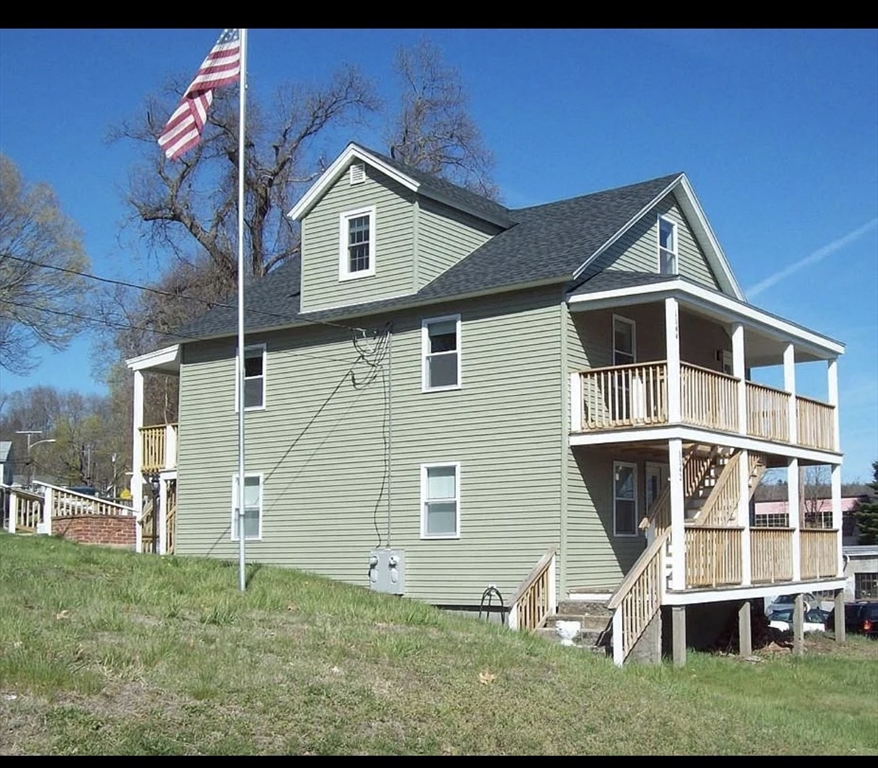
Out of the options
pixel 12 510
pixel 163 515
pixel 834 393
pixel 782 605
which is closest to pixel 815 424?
pixel 834 393

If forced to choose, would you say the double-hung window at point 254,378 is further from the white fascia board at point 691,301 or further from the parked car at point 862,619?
the parked car at point 862,619

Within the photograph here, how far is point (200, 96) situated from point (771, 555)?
13.2 m

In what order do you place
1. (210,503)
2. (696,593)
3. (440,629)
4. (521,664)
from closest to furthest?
(521,664)
(440,629)
(696,593)
(210,503)

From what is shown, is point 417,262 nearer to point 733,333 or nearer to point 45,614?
point 733,333

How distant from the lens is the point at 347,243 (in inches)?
963

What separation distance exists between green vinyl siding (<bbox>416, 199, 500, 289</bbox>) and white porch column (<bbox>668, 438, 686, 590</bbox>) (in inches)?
258

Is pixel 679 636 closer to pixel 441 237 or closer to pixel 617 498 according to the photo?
pixel 617 498

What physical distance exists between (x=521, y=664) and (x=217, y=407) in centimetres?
1454

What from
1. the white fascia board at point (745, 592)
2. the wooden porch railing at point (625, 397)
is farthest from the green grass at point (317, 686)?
the wooden porch railing at point (625, 397)

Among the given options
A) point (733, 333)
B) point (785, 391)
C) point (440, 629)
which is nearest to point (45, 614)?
point (440, 629)

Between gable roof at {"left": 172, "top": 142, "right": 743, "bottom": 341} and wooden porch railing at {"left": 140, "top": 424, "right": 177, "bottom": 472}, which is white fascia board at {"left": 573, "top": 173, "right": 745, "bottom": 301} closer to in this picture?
gable roof at {"left": 172, "top": 142, "right": 743, "bottom": 341}

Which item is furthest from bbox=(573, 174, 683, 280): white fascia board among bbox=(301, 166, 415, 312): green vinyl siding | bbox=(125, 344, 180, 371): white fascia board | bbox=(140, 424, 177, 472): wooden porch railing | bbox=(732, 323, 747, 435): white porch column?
bbox=(140, 424, 177, 472): wooden porch railing

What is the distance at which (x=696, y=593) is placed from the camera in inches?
751
